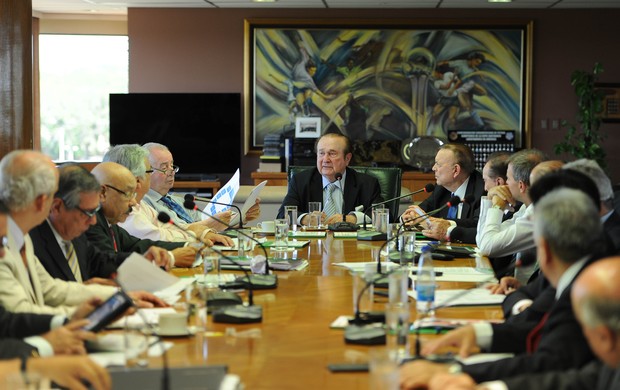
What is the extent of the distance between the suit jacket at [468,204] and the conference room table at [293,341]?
1984 millimetres

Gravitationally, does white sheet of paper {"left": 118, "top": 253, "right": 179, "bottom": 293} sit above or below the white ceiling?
below

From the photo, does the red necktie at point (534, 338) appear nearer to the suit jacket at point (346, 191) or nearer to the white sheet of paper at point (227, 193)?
the white sheet of paper at point (227, 193)

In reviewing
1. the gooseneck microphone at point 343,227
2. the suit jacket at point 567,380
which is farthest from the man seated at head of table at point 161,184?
the suit jacket at point 567,380

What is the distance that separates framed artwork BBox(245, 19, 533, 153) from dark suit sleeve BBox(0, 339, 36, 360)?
891cm

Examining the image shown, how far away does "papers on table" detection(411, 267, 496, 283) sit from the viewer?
3.78m

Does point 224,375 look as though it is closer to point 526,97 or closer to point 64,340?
point 64,340

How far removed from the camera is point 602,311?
1.82 metres

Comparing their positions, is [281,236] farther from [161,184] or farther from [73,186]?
[73,186]

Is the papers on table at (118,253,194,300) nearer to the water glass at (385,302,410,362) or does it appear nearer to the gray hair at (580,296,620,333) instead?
the water glass at (385,302,410,362)

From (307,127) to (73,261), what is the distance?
7.74 metres

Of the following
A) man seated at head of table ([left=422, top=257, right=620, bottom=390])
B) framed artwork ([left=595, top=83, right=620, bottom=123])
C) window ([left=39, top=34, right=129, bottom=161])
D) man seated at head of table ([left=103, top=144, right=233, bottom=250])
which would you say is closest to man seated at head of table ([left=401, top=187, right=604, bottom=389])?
man seated at head of table ([left=422, top=257, right=620, bottom=390])

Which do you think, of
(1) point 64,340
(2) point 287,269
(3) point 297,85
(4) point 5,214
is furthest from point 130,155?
(3) point 297,85

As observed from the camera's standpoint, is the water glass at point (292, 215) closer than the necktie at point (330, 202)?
Yes

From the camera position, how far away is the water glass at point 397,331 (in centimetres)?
250
